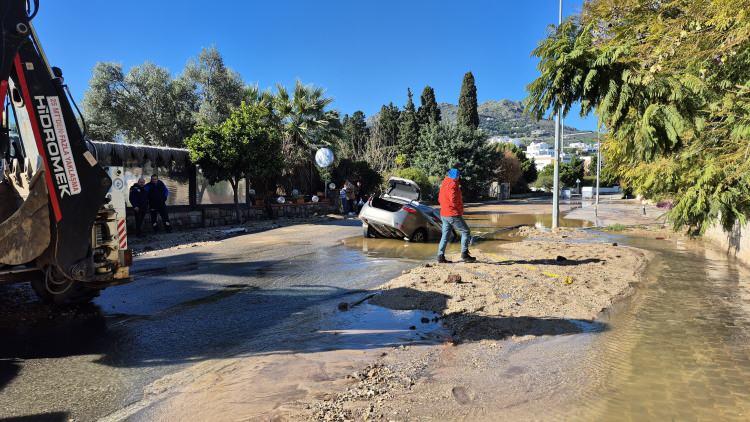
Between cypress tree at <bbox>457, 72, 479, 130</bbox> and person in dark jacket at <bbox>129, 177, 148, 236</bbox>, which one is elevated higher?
cypress tree at <bbox>457, 72, 479, 130</bbox>

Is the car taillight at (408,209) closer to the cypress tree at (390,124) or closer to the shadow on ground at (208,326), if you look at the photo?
the shadow on ground at (208,326)

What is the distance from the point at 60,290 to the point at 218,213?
13090 mm

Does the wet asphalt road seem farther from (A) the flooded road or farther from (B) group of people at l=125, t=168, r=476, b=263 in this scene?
(B) group of people at l=125, t=168, r=476, b=263

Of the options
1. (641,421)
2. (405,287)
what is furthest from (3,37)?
(641,421)

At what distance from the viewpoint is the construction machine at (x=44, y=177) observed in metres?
4.73

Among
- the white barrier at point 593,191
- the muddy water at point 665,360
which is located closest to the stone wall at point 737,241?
the muddy water at point 665,360

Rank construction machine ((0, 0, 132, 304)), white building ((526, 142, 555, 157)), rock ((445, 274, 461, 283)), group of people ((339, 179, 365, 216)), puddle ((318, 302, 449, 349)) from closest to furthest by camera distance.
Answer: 1. construction machine ((0, 0, 132, 304))
2. puddle ((318, 302, 449, 349))
3. rock ((445, 274, 461, 283))
4. group of people ((339, 179, 365, 216))
5. white building ((526, 142, 555, 157))

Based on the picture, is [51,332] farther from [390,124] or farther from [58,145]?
[390,124]

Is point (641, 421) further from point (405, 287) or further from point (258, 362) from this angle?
point (405, 287)

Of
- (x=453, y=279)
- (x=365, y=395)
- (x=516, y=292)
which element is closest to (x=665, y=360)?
(x=516, y=292)

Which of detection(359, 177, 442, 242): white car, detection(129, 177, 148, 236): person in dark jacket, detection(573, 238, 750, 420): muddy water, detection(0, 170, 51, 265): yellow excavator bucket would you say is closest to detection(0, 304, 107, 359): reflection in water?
detection(0, 170, 51, 265): yellow excavator bucket

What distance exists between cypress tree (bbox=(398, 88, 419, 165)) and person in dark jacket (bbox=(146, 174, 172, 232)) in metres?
36.1

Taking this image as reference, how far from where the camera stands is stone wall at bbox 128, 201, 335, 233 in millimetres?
16594

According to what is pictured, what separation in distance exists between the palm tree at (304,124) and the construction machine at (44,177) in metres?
19.5
